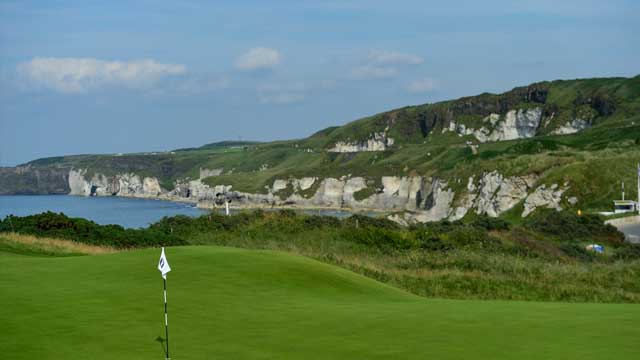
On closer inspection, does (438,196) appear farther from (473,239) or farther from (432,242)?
(432,242)

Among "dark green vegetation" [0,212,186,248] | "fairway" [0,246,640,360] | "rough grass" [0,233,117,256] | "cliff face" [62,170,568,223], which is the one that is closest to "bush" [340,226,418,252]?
"dark green vegetation" [0,212,186,248]

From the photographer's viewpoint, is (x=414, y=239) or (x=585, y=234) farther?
(x=585, y=234)

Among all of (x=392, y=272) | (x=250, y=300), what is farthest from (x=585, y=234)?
(x=250, y=300)

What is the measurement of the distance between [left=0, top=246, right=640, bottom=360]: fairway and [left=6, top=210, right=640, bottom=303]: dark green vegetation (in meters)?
7.98

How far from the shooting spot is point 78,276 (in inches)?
747

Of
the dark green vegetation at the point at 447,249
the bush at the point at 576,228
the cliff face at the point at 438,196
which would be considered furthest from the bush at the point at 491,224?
the cliff face at the point at 438,196

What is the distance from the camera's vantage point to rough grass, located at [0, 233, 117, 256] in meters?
29.2

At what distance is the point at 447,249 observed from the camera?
4212 centimetres

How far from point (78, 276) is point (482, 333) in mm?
9637

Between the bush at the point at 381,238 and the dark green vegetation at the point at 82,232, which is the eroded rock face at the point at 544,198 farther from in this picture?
the dark green vegetation at the point at 82,232

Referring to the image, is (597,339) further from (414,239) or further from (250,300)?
(414,239)

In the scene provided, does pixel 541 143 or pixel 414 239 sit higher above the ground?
pixel 541 143

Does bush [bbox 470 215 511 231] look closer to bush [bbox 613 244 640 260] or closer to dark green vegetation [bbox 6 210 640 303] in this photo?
dark green vegetation [bbox 6 210 640 303]

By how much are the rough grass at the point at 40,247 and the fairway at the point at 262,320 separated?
8.42 m
